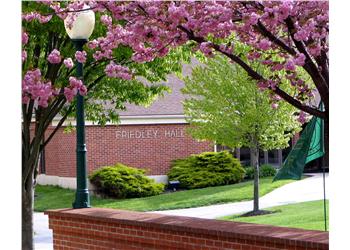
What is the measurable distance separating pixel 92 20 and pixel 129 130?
70.6 feet

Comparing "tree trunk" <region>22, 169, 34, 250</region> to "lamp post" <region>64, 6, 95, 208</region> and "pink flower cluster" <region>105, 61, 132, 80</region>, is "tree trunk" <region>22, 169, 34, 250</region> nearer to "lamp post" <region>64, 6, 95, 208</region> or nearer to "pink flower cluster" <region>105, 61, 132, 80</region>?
"lamp post" <region>64, 6, 95, 208</region>

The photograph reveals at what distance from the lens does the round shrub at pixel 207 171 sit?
103 feet

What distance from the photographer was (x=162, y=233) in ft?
31.3

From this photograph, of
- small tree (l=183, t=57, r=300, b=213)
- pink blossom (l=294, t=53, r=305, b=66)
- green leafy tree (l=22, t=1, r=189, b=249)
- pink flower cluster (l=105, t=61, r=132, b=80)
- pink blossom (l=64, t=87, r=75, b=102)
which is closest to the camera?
pink blossom (l=294, t=53, r=305, b=66)

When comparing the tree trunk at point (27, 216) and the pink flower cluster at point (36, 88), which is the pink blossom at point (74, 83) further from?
the tree trunk at point (27, 216)

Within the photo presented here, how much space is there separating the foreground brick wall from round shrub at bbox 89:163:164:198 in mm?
18193

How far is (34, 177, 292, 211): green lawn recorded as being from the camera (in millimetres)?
27000

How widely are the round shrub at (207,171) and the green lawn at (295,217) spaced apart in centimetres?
645

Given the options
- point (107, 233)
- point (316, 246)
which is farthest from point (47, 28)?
point (316, 246)

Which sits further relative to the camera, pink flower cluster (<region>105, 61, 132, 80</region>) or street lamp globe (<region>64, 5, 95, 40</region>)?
street lamp globe (<region>64, 5, 95, 40</region>)


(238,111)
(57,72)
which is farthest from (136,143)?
(57,72)

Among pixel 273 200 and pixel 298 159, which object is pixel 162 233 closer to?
pixel 298 159

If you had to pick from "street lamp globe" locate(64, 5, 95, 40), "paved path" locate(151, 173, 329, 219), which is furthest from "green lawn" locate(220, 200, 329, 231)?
"street lamp globe" locate(64, 5, 95, 40)

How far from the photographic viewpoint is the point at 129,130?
108ft
